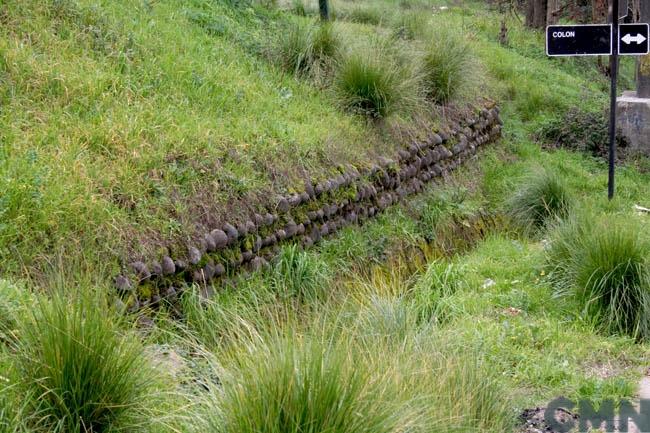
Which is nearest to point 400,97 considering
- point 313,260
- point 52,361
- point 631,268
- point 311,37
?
point 311,37

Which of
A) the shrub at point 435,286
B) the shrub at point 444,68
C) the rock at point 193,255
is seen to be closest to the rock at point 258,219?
the rock at point 193,255

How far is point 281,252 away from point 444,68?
6105mm

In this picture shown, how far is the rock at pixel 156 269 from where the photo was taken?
767cm

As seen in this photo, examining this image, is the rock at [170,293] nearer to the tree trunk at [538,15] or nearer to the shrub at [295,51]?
the shrub at [295,51]

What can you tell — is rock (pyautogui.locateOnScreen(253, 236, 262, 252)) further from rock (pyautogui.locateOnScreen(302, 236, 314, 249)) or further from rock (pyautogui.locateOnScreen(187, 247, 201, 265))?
rock (pyautogui.locateOnScreen(187, 247, 201, 265))

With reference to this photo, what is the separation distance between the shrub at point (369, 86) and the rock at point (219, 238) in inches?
170

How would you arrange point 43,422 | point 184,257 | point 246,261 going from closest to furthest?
point 43,422 < point 184,257 < point 246,261

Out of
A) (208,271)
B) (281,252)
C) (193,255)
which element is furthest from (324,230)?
(193,255)

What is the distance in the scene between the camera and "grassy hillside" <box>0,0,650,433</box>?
4.77 metres

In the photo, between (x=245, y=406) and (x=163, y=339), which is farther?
(x=163, y=339)

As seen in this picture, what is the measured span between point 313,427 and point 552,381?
3053mm

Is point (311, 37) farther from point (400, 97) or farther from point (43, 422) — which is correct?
point (43, 422)

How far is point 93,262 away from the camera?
7.18 metres

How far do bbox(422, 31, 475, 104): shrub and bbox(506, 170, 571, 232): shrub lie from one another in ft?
7.84
